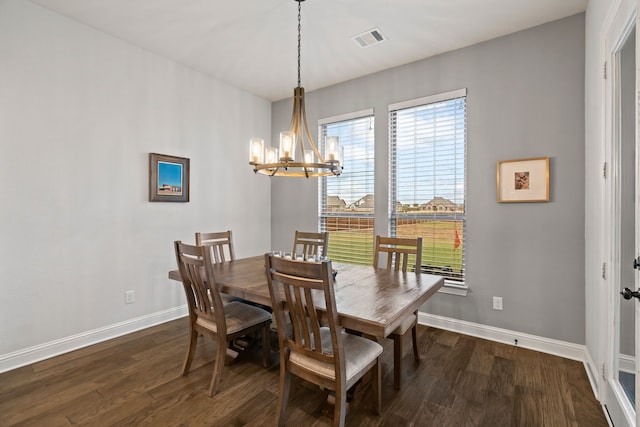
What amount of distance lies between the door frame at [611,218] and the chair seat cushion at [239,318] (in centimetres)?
226

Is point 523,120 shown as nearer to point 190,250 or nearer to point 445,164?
point 445,164

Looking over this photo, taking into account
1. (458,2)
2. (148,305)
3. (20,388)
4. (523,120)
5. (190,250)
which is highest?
(458,2)

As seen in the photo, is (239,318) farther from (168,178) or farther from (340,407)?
(168,178)

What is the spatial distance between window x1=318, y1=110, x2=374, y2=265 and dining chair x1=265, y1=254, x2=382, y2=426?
218 centimetres

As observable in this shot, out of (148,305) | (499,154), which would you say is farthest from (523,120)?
(148,305)

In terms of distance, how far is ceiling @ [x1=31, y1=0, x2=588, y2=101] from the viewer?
8.45 feet

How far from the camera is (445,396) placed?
6.95 feet

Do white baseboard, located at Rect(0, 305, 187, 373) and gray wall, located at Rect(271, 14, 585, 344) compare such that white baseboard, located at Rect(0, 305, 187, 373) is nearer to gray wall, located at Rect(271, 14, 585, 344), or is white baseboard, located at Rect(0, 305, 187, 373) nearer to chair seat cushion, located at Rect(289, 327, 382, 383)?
chair seat cushion, located at Rect(289, 327, 382, 383)

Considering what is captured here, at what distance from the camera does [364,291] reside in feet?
6.70

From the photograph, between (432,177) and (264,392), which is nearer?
(264,392)

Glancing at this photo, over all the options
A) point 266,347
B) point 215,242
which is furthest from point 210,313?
point 215,242

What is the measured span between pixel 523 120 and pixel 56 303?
458cm

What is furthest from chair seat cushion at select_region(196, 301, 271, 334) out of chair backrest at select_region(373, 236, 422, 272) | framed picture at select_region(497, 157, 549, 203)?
framed picture at select_region(497, 157, 549, 203)

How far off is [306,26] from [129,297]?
3258 millimetres
